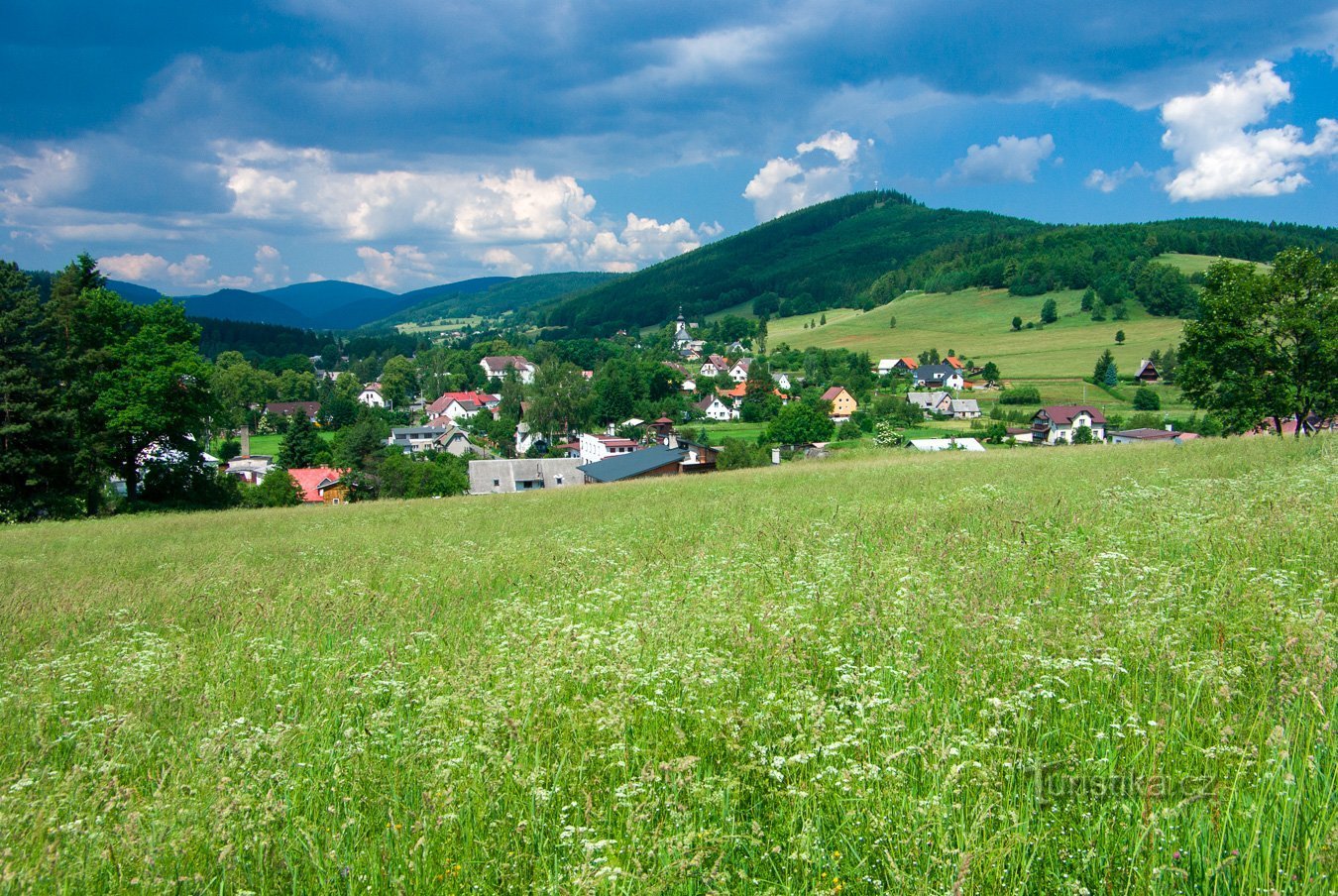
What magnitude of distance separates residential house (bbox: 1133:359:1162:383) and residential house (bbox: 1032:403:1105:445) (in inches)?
895

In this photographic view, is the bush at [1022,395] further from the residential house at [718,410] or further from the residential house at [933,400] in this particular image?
the residential house at [718,410]

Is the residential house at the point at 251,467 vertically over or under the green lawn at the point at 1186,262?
under

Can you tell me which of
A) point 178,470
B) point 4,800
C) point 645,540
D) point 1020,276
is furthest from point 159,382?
point 1020,276

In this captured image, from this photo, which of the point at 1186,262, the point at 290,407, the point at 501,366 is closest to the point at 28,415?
the point at 290,407

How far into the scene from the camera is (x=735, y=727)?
3.29 metres

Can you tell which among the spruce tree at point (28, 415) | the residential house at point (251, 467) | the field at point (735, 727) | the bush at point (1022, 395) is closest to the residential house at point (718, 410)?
the bush at point (1022, 395)

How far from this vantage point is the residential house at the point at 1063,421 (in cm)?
8169

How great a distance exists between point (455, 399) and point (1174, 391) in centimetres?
12414

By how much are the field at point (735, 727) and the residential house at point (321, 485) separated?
61.8 meters

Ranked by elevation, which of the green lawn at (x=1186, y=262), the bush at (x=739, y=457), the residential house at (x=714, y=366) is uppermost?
the green lawn at (x=1186, y=262)

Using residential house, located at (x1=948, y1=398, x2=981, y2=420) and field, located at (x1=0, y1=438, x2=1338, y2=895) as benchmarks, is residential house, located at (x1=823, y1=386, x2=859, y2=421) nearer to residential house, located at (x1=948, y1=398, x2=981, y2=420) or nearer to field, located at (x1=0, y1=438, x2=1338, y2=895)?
residential house, located at (x1=948, y1=398, x2=981, y2=420)

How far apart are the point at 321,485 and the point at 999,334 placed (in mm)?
138087

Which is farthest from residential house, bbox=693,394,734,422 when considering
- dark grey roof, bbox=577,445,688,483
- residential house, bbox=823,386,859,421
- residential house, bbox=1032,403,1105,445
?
dark grey roof, bbox=577,445,688,483

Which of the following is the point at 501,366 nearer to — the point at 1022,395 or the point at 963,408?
the point at 963,408
